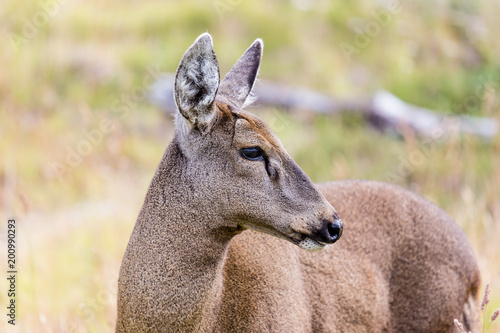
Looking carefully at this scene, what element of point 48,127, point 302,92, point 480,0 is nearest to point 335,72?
point 302,92

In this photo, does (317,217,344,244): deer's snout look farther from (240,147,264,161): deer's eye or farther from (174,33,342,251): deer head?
(240,147,264,161): deer's eye

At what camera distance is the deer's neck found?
10.9 ft

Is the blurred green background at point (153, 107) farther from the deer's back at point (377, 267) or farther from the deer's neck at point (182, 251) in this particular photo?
the deer's neck at point (182, 251)

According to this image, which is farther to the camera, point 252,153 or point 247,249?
point 247,249

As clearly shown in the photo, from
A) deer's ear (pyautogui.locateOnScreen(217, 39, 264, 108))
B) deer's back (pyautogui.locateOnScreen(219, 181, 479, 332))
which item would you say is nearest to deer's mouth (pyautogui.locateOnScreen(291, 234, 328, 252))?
deer's back (pyautogui.locateOnScreen(219, 181, 479, 332))

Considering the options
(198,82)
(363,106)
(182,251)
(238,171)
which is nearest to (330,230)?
(238,171)

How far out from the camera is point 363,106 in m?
Answer: 11.0

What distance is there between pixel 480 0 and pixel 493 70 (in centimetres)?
228

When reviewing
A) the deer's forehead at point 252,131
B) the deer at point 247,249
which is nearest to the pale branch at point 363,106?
the deer at point 247,249

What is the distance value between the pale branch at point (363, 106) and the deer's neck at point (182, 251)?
21.7ft

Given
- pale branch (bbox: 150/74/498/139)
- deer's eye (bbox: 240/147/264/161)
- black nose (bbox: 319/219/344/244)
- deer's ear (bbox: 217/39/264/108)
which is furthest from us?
pale branch (bbox: 150/74/498/139)

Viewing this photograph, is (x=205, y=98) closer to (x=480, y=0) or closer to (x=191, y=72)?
(x=191, y=72)

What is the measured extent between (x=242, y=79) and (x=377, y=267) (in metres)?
1.39

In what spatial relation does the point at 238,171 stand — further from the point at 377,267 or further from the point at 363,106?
the point at 363,106
